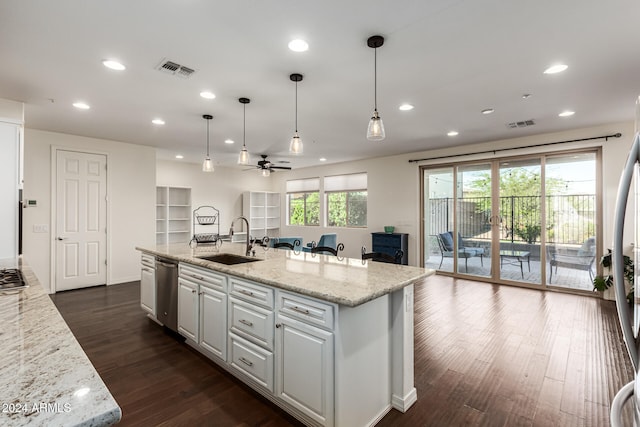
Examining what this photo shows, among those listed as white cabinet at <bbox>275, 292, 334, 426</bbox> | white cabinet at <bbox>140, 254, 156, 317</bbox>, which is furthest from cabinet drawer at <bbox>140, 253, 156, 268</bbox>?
white cabinet at <bbox>275, 292, 334, 426</bbox>

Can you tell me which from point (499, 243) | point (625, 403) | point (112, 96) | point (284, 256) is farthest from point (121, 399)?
point (499, 243)

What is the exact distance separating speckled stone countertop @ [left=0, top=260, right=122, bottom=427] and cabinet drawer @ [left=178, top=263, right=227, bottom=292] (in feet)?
4.14

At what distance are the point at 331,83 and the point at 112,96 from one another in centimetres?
250

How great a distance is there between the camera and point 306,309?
1856mm

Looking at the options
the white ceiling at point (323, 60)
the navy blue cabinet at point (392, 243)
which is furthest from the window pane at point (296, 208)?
the white ceiling at point (323, 60)

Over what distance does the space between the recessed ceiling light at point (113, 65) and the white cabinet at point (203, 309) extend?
1916 millimetres

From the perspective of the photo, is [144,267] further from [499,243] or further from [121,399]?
[499,243]

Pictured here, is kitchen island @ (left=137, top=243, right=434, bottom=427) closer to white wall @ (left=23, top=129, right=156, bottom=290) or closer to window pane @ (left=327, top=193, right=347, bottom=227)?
white wall @ (left=23, top=129, right=156, bottom=290)

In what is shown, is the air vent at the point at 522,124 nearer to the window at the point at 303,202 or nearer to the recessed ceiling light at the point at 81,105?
the window at the point at 303,202

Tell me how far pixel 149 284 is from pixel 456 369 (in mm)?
3437

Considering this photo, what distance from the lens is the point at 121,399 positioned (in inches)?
87.7

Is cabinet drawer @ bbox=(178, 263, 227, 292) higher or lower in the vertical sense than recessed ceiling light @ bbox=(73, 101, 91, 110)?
lower

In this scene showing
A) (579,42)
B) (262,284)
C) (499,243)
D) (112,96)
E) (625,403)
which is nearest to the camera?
(625,403)

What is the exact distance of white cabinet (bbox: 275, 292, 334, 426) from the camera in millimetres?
1739
